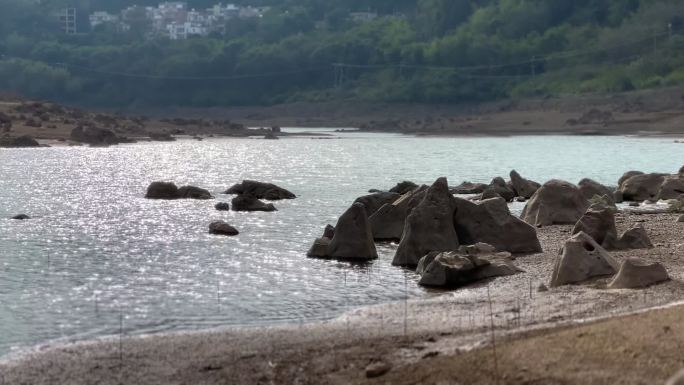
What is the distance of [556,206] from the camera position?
39.7 metres

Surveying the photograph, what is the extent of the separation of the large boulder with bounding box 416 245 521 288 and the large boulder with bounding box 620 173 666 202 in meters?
23.8

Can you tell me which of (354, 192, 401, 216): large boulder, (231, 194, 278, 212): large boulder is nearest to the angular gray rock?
(354, 192, 401, 216): large boulder

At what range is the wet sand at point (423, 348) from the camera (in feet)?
53.4

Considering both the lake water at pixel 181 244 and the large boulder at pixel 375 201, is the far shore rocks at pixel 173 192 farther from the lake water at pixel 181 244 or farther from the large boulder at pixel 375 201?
the large boulder at pixel 375 201

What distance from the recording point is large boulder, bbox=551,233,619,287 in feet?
83.6

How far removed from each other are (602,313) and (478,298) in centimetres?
394

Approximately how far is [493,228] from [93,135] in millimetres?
86011

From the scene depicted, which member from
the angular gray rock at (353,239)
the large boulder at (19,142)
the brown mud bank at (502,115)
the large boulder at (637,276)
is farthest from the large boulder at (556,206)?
the brown mud bank at (502,115)

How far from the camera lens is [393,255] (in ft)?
107

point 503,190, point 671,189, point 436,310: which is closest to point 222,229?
point 503,190

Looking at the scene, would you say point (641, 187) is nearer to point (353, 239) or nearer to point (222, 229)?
point (222, 229)

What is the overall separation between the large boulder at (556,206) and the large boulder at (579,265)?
510 inches

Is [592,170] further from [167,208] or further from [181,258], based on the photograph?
[181,258]

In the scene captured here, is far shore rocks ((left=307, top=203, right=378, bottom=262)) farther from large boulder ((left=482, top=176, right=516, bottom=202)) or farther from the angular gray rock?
large boulder ((left=482, top=176, right=516, bottom=202))
